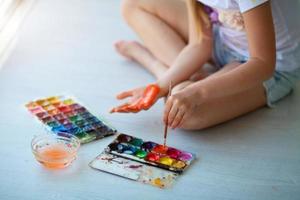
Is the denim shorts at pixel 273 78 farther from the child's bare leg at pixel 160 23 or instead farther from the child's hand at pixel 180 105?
the child's hand at pixel 180 105

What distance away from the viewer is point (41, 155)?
4.58 feet

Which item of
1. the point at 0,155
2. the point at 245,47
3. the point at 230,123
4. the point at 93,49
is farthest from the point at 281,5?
the point at 0,155

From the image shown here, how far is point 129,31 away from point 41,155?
2.65 ft

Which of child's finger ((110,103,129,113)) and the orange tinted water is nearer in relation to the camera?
the orange tinted water

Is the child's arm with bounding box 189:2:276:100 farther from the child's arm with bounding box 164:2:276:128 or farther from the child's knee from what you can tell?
the child's knee

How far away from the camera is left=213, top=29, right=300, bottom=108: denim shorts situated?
167 centimetres

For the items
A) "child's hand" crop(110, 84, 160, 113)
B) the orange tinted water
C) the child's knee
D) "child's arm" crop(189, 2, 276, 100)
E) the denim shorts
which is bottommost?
the denim shorts

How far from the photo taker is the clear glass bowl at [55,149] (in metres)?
1.40

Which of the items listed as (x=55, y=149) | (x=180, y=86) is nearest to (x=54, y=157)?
(x=55, y=149)

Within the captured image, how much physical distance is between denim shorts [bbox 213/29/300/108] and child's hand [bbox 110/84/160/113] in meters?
0.26

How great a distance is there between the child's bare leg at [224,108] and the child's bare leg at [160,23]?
0.20 m

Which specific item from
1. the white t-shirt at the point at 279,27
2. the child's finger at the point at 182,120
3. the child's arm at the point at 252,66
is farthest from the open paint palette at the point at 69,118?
the white t-shirt at the point at 279,27

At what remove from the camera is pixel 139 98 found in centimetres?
161

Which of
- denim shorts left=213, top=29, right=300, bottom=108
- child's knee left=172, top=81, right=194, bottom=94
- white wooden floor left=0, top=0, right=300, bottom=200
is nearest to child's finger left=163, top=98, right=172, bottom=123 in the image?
white wooden floor left=0, top=0, right=300, bottom=200
